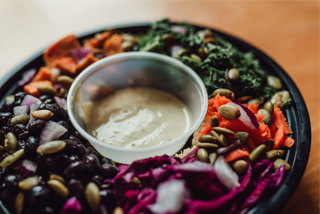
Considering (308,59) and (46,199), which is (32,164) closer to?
(46,199)

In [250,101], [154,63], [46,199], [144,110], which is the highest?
[154,63]

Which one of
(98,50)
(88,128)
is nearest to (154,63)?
(98,50)

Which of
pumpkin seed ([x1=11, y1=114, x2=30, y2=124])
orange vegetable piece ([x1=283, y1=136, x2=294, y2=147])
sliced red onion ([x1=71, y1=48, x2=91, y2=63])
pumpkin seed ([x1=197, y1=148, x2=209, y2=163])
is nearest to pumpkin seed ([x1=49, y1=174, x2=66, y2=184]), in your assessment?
pumpkin seed ([x1=11, y1=114, x2=30, y2=124])

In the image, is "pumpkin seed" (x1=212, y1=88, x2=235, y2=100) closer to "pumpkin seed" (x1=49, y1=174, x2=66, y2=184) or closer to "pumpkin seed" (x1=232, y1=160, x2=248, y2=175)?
"pumpkin seed" (x1=232, y1=160, x2=248, y2=175)

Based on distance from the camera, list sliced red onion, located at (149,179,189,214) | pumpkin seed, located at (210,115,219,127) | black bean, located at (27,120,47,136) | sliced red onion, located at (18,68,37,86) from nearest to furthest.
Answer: sliced red onion, located at (149,179,189,214)
black bean, located at (27,120,47,136)
pumpkin seed, located at (210,115,219,127)
sliced red onion, located at (18,68,37,86)

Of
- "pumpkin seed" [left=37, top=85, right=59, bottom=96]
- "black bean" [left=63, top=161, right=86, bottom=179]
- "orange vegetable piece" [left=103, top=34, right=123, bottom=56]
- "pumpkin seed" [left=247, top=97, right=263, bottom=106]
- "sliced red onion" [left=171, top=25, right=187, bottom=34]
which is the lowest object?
"black bean" [left=63, top=161, right=86, bottom=179]

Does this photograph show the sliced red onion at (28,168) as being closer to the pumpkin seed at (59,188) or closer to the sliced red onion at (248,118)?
the pumpkin seed at (59,188)

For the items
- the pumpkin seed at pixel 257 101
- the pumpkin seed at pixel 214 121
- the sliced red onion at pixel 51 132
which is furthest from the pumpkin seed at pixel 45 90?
the pumpkin seed at pixel 257 101
